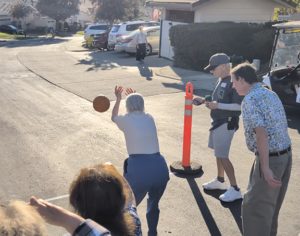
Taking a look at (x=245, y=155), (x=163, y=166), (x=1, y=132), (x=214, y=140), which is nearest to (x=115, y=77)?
(x=1, y=132)

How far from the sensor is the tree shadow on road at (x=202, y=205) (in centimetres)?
459

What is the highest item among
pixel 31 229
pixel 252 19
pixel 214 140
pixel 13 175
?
pixel 252 19

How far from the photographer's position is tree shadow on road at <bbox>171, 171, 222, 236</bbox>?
4586mm

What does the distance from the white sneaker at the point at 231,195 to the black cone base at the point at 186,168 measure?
938 millimetres

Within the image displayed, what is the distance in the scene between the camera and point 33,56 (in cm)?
2261

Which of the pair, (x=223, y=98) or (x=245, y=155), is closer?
(x=223, y=98)

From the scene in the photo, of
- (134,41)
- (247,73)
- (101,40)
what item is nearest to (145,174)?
(247,73)

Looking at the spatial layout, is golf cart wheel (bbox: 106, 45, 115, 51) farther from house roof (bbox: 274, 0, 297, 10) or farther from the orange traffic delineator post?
the orange traffic delineator post

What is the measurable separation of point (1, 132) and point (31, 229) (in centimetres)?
715

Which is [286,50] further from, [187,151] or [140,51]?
[140,51]

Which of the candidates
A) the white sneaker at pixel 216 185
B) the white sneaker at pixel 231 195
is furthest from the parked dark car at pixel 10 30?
the white sneaker at pixel 231 195

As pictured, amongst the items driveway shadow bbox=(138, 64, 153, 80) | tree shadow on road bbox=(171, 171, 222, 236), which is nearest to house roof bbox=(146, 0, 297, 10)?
driveway shadow bbox=(138, 64, 153, 80)

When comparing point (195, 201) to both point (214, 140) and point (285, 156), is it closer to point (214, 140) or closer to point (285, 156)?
point (214, 140)

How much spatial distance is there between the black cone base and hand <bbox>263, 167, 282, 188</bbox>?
262 cm
